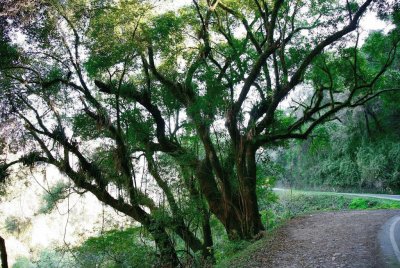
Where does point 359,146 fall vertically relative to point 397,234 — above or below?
above

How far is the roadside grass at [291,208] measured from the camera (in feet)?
36.0

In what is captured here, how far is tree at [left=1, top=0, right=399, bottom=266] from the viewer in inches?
430

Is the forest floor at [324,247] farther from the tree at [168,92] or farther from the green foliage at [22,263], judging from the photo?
the green foliage at [22,263]

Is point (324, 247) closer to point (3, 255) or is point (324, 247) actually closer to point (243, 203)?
point (243, 203)

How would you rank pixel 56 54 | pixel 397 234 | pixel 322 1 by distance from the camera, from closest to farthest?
pixel 397 234
pixel 56 54
pixel 322 1

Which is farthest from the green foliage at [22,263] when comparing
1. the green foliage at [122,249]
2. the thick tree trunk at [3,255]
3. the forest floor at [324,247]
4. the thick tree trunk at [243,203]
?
the forest floor at [324,247]

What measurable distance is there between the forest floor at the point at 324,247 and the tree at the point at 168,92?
2250 millimetres

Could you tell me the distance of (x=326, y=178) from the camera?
121 ft

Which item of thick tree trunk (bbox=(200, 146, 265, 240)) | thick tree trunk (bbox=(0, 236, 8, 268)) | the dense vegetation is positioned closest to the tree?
thick tree trunk (bbox=(200, 146, 265, 240))

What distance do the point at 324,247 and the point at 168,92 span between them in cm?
800

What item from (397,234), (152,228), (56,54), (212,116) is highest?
(56,54)

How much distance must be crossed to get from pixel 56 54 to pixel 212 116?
5.45 metres

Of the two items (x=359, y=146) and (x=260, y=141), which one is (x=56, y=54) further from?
(x=359, y=146)

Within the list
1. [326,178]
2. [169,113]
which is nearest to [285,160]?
[326,178]
